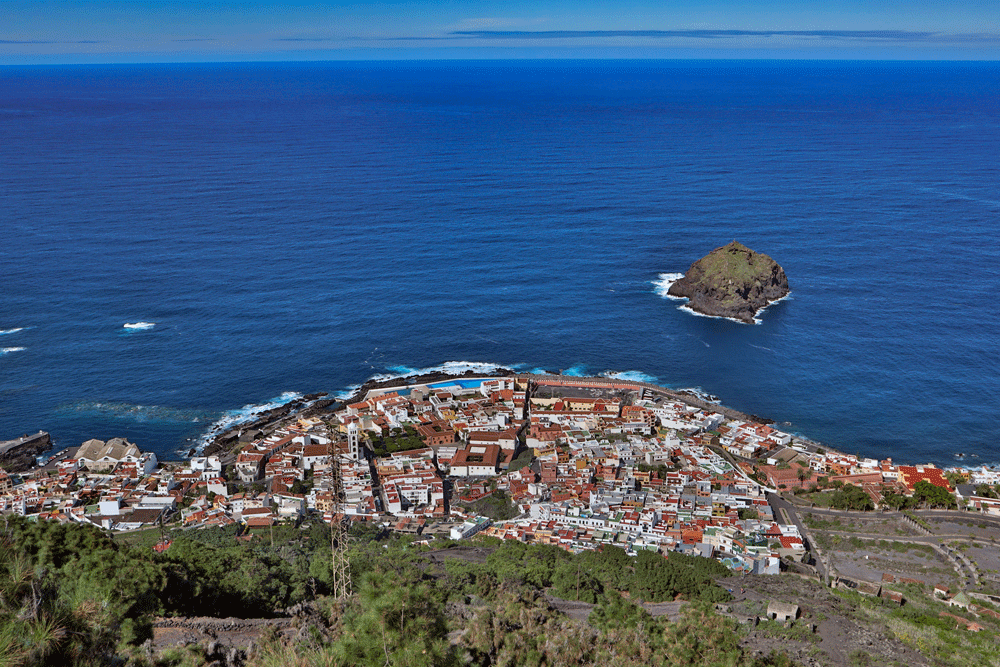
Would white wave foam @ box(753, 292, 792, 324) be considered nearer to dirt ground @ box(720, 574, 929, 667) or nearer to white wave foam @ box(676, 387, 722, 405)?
white wave foam @ box(676, 387, 722, 405)

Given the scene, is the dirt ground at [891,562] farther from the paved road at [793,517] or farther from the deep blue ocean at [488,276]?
the deep blue ocean at [488,276]

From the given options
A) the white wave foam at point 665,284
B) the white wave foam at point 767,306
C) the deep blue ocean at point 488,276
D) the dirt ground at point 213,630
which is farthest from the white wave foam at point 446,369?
the dirt ground at point 213,630

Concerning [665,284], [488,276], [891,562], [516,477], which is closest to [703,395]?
[516,477]

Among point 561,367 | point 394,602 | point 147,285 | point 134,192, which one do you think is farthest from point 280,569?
point 134,192

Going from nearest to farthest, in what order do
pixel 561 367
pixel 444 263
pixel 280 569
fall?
1. pixel 280 569
2. pixel 561 367
3. pixel 444 263

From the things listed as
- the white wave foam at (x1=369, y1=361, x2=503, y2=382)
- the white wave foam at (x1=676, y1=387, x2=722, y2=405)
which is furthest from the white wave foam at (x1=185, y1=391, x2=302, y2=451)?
the white wave foam at (x1=676, y1=387, x2=722, y2=405)

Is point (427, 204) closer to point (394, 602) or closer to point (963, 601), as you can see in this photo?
point (963, 601)

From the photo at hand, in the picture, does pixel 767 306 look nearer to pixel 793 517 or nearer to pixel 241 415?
pixel 793 517
